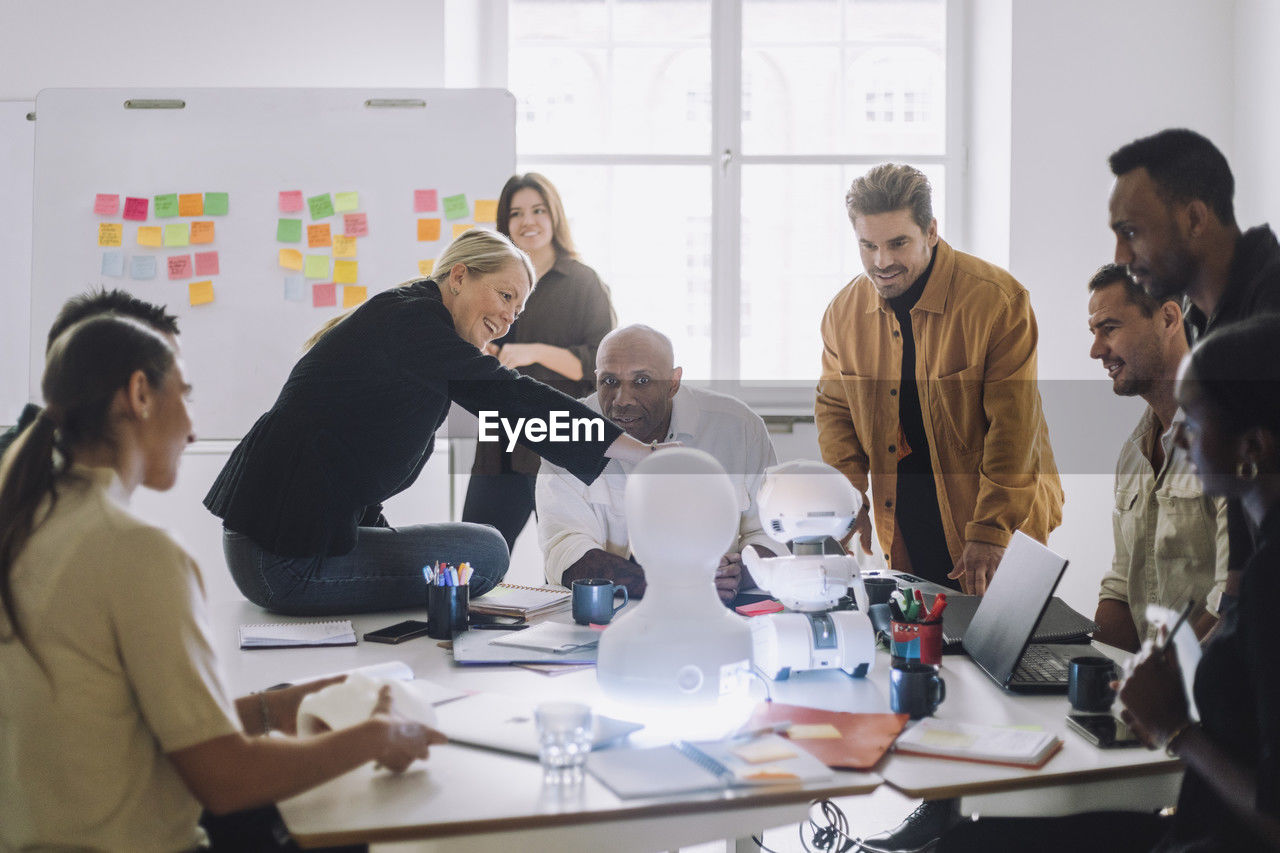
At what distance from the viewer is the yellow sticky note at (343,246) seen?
12.5 ft

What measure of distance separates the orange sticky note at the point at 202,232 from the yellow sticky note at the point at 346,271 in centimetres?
46

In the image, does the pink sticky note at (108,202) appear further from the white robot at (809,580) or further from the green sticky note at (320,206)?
the white robot at (809,580)

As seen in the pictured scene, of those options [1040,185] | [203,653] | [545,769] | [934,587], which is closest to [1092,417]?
[1040,185]

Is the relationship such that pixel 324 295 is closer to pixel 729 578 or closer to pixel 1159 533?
pixel 729 578

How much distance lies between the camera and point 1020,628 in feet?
5.26

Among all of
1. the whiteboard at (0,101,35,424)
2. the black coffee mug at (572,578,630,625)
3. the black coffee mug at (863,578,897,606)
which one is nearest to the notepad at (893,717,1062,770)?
the black coffee mug at (863,578,897,606)

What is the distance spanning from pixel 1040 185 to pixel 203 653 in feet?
12.2

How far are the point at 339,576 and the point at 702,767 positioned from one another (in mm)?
1079

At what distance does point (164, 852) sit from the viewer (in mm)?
1118

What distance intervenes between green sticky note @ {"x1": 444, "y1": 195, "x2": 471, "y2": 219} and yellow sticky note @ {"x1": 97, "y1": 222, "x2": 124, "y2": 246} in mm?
1180

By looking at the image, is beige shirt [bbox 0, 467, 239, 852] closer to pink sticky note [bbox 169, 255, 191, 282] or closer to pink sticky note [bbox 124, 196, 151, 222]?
pink sticky note [bbox 169, 255, 191, 282]

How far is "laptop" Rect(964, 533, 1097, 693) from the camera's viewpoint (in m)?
1.58

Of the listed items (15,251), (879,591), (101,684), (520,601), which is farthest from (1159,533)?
(15,251)

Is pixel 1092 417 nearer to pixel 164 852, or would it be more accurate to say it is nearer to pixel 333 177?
pixel 333 177
